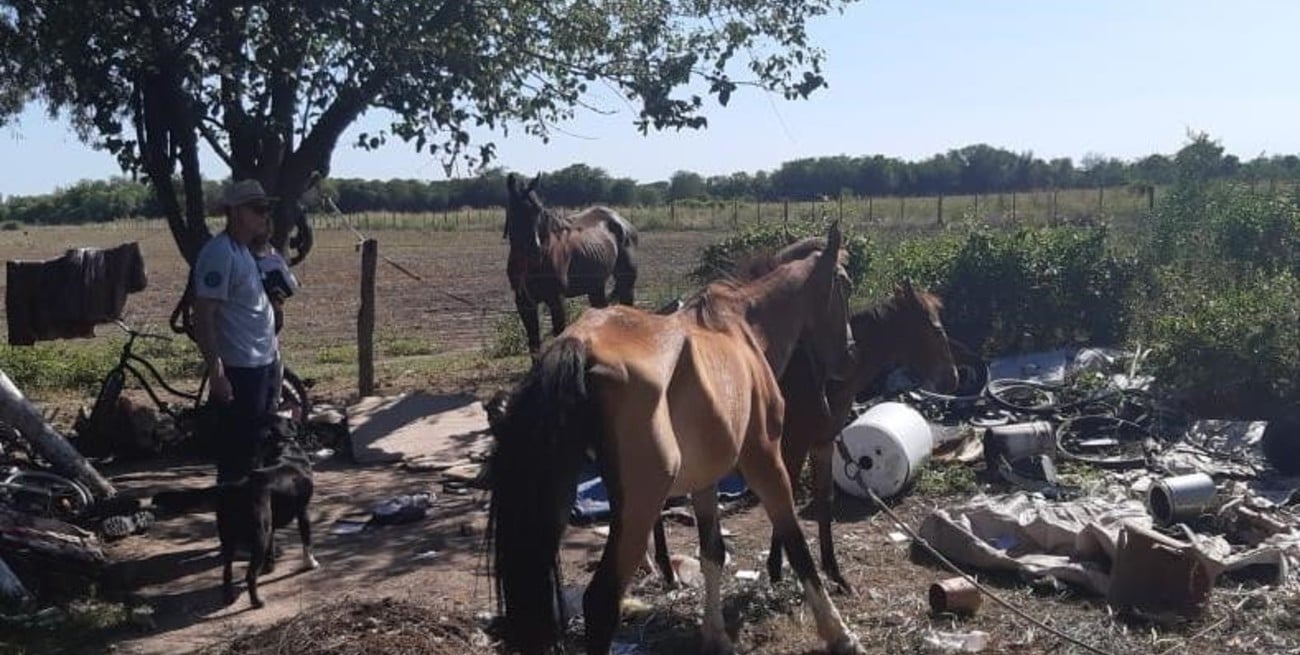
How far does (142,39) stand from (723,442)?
5.89 metres

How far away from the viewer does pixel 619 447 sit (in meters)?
3.97

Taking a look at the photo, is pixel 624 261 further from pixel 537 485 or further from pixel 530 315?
pixel 537 485

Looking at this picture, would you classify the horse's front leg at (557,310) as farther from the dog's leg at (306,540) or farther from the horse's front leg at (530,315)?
the dog's leg at (306,540)

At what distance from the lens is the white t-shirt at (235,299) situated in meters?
5.57

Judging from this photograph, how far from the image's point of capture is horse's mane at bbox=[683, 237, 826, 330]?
5.22 m

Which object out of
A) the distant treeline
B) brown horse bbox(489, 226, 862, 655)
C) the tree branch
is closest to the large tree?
the tree branch

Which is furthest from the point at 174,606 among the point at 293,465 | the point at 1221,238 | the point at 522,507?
the point at 1221,238

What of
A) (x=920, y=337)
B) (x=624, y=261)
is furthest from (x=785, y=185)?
(x=920, y=337)

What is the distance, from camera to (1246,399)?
9.71m

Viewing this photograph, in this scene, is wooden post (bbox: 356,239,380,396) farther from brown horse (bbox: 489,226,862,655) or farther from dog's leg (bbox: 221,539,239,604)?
brown horse (bbox: 489,226,862,655)

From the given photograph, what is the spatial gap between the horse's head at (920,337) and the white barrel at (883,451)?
0.72m

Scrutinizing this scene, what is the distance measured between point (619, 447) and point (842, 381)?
279 cm

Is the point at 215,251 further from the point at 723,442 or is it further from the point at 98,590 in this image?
the point at 723,442

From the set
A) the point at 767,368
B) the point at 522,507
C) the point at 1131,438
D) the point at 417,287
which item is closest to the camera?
the point at 522,507
